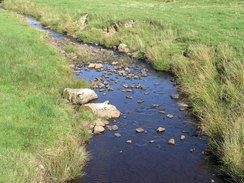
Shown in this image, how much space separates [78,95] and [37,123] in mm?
3844

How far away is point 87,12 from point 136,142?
94.9ft

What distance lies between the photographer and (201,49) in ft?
64.3

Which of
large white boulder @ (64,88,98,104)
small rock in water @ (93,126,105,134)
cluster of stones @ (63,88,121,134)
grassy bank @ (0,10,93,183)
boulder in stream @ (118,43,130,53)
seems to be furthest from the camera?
boulder in stream @ (118,43,130,53)

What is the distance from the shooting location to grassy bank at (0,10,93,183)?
962 centimetres

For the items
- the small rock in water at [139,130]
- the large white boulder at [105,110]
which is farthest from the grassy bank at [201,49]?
the large white boulder at [105,110]

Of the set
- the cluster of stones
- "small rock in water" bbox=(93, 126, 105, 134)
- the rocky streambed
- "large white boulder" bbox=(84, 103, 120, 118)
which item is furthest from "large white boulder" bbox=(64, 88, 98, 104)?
"small rock in water" bbox=(93, 126, 105, 134)

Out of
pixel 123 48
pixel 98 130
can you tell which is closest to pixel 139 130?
pixel 98 130

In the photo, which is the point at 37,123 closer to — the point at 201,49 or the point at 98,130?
the point at 98,130

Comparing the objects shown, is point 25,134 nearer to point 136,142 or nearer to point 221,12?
point 136,142

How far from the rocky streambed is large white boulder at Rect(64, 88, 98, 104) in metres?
0.16

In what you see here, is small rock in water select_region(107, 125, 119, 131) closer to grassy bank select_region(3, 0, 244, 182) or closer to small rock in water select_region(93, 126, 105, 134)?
small rock in water select_region(93, 126, 105, 134)

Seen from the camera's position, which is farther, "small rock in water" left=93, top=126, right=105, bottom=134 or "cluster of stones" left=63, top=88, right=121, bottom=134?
"cluster of stones" left=63, top=88, right=121, bottom=134

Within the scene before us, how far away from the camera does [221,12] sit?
32781 millimetres

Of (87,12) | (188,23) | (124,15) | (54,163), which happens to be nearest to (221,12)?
(188,23)
